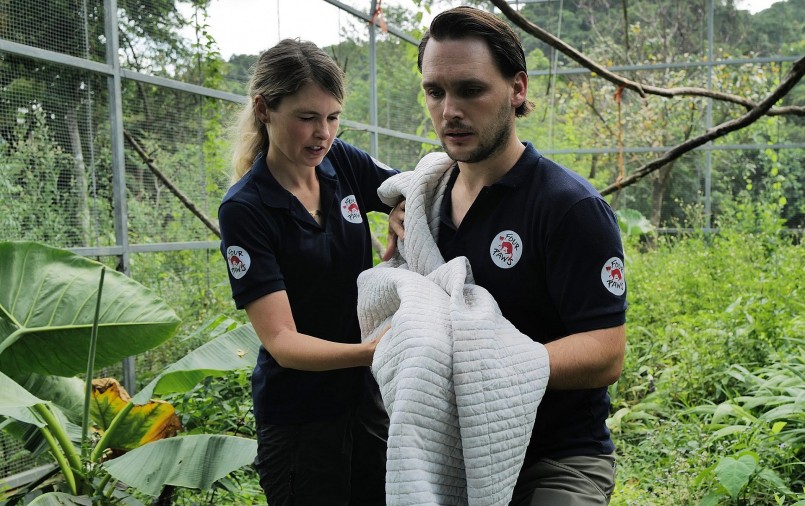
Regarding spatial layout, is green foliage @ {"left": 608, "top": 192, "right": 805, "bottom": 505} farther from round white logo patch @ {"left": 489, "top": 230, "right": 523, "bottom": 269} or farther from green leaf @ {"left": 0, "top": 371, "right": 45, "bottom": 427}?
green leaf @ {"left": 0, "top": 371, "right": 45, "bottom": 427}

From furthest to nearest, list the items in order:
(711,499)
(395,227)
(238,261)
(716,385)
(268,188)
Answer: (716,385) → (711,499) → (268,188) → (238,261) → (395,227)

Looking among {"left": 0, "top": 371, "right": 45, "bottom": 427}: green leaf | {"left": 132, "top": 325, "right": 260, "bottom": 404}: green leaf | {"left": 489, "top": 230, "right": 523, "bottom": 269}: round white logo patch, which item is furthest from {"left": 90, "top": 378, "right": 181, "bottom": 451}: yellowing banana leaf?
{"left": 489, "top": 230, "right": 523, "bottom": 269}: round white logo patch

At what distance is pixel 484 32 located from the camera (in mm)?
1859

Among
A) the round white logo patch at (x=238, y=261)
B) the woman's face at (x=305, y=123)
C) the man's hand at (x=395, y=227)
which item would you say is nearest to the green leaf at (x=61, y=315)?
the round white logo patch at (x=238, y=261)

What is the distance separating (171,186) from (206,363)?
6.29ft

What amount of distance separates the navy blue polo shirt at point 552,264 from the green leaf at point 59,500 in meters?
2.01

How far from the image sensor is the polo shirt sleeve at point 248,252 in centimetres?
232

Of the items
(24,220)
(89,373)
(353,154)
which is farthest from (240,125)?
(24,220)

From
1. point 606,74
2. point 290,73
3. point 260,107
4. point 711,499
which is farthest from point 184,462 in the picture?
point 606,74

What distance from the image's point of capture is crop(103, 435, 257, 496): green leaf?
10.2ft

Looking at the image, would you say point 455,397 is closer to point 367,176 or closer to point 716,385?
point 367,176

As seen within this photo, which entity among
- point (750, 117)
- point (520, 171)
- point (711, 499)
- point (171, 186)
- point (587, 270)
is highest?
point (750, 117)

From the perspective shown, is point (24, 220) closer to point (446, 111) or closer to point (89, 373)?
point (89, 373)

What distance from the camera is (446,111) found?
1869 millimetres
